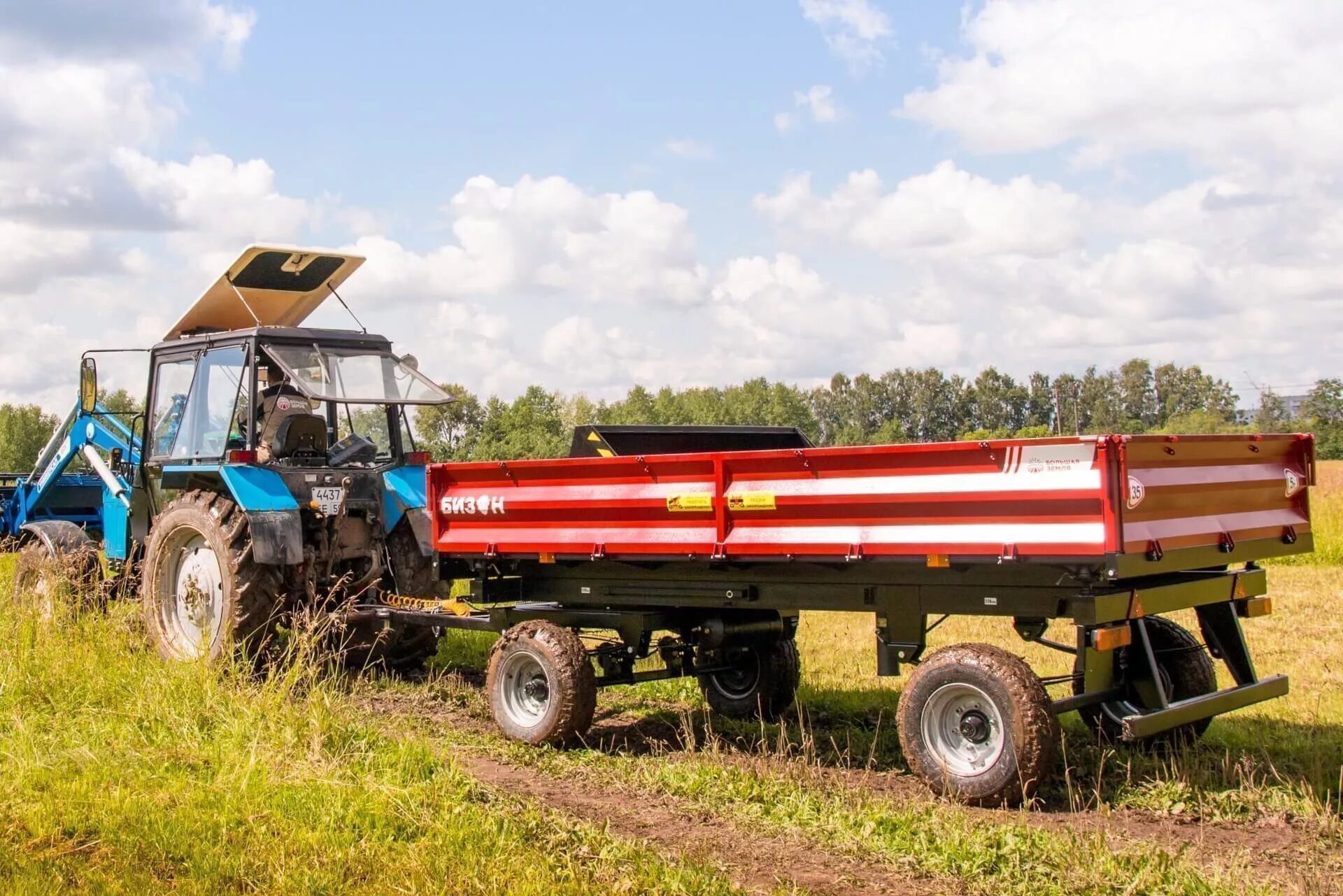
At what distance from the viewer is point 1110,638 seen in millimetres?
5340

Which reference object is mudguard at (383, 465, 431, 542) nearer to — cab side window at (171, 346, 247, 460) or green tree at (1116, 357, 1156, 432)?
cab side window at (171, 346, 247, 460)

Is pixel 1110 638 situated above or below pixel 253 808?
above

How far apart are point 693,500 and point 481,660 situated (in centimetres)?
389

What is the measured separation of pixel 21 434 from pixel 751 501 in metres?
67.3

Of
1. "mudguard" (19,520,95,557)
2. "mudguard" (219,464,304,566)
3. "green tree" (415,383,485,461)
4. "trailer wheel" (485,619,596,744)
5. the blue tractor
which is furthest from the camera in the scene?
"green tree" (415,383,485,461)

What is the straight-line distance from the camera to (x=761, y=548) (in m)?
6.09

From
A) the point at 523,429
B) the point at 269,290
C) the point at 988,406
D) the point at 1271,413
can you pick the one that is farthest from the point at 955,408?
the point at 269,290

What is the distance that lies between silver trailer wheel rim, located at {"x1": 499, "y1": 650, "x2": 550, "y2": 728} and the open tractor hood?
11.7 ft

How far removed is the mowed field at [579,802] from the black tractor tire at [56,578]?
0.93 metres

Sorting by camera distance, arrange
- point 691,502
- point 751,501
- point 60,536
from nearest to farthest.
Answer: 1. point 751,501
2. point 691,502
3. point 60,536

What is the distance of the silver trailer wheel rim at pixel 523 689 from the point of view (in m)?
7.01

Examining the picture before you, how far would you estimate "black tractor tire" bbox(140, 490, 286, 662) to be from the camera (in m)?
8.01

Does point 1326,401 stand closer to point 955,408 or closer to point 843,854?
point 955,408

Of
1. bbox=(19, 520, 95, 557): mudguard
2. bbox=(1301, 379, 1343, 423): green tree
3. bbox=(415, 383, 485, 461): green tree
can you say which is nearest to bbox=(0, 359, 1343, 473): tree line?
bbox=(1301, 379, 1343, 423): green tree
